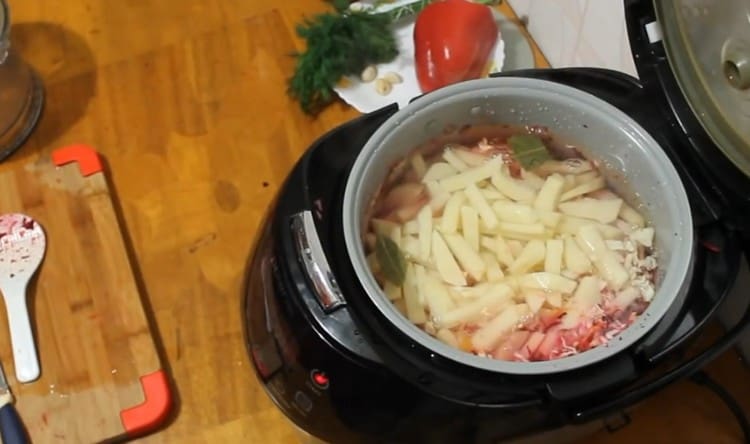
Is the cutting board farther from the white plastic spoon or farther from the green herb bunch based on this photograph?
the green herb bunch

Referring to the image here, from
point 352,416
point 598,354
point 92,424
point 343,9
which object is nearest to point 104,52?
point 343,9

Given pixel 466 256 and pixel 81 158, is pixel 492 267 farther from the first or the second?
pixel 81 158

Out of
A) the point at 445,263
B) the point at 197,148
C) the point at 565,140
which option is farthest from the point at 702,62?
the point at 197,148

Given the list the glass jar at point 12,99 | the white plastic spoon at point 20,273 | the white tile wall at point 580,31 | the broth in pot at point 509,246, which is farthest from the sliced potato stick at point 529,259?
the glass jar at point 12,99

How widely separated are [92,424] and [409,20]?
0.54m

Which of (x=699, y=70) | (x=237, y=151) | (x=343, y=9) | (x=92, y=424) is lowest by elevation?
(x=92, y=424)

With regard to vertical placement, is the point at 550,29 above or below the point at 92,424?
above

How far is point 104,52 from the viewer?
3.30ft

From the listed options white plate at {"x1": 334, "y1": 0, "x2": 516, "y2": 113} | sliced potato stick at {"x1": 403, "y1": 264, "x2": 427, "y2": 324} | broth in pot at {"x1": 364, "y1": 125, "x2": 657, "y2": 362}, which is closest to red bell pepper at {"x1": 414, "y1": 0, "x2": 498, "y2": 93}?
white plate at {"x1": 334, "y1": 0, "x2": 516, "y2": 113}

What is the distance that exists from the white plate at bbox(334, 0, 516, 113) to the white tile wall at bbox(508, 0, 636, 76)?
1.7 inches

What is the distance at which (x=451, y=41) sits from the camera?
3.02 ft

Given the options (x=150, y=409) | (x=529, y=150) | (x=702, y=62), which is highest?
(x=702, y=62)

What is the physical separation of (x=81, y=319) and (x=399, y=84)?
1.30 feet

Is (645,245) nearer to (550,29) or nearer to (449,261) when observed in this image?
(449,261)
